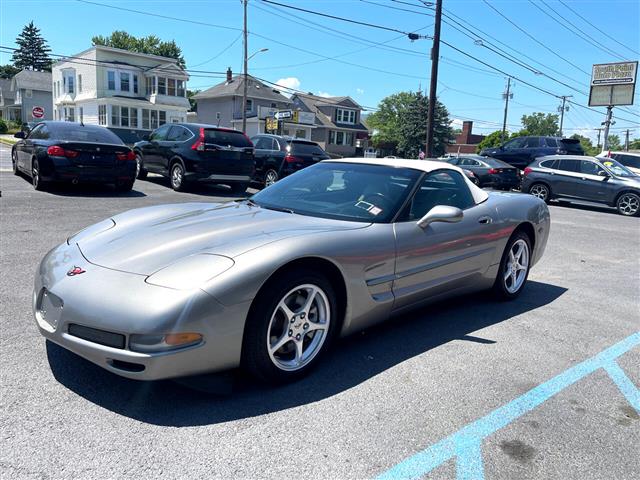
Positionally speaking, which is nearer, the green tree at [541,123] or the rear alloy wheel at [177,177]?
Answer: the rear alloy wheel at [177,177]

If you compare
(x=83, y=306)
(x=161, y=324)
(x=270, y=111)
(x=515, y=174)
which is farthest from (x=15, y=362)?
(x=270, y=111)

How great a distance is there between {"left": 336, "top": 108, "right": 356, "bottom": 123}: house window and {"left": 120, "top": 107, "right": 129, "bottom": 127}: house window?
2505 cm

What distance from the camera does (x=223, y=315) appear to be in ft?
8.65

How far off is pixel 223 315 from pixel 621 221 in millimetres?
13086

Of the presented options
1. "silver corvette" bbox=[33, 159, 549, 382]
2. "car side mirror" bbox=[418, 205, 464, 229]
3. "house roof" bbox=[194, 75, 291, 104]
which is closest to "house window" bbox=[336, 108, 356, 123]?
"house roof" bbox=[194, 75, 291, 104]

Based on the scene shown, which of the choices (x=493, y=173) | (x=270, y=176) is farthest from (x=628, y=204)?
(x=270, y=176)

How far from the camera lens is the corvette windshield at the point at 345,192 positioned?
3.78m

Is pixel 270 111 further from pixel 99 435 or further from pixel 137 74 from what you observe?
pixel 99 435

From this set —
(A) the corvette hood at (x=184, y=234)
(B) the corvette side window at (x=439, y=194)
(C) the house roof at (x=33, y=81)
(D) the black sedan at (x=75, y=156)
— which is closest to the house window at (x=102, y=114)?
(C) the house roof at (x=33, y=81)

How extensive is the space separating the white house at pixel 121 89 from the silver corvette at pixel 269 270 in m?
40.7

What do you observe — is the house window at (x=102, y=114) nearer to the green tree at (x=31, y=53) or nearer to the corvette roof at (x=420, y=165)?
the corvette roof at (x=420, y=165)

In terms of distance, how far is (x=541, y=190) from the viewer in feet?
53.5

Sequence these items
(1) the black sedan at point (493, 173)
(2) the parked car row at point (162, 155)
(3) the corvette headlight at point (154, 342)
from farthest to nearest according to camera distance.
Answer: (1) the black sedan at point (493, 173) → (2) the parked car row at point (162, 155) → (3) the corvette headlight at point (154, 342)

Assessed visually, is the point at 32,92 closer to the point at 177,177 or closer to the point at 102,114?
the point at 102,114
